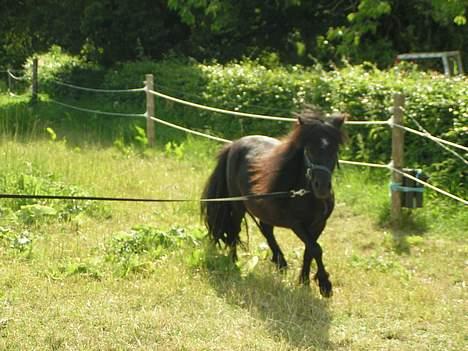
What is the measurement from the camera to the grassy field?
505cm

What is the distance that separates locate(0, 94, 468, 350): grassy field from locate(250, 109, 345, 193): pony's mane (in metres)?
0.80

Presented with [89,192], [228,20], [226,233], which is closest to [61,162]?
[89,192]

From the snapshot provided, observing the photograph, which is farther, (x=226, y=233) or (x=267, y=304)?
(x=226, y=233)

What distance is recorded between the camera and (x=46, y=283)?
606 cm

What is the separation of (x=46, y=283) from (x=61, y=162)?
465 centimetres

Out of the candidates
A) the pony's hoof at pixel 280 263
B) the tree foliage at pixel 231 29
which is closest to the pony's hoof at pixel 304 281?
the pony's hoof at pixel 280 263

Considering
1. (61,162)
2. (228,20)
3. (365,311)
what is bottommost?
(365,311)

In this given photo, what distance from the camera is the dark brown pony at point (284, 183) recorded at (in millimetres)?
5629

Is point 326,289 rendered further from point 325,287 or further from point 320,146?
point 320,146

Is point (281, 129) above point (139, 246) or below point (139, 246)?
above

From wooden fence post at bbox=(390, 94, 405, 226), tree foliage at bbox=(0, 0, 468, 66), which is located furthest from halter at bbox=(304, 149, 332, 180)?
tree foliage at bbox=(0, 0, 468, 66)

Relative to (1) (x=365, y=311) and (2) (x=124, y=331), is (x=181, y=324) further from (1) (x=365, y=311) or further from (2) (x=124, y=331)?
(1) (x=365, y=311)

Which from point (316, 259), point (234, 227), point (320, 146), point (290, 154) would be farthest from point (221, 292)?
point (320, 146)

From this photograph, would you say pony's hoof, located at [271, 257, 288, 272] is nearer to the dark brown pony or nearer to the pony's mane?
the dark brown pony
